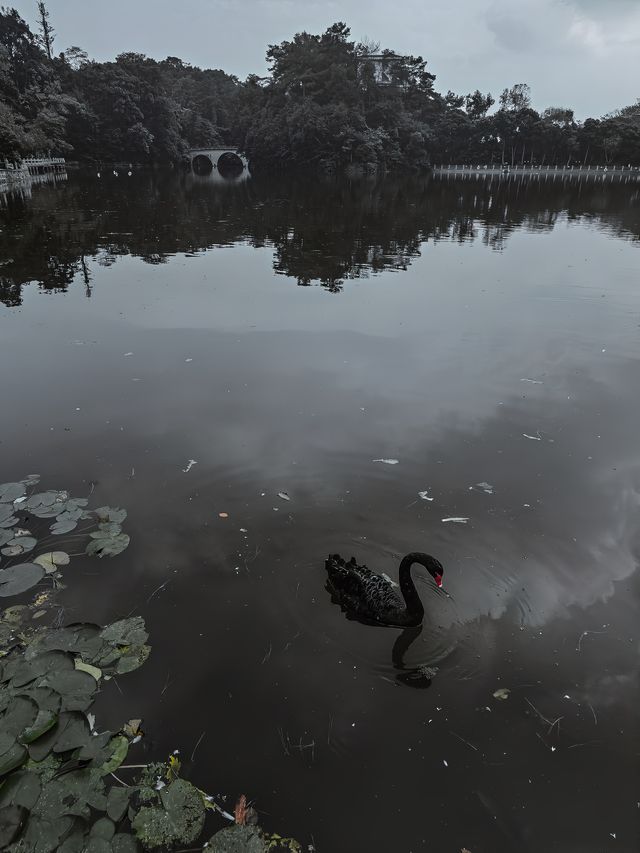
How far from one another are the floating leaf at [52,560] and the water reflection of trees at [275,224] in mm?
11704

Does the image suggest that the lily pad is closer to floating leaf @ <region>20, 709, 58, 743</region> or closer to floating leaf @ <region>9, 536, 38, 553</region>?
floating leaf @ <region>9, 536, 38, 553</region>

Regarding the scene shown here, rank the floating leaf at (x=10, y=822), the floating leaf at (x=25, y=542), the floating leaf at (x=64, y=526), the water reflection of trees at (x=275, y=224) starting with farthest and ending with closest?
1. the water reflection of trees at (x=275, y=224)
2. the floating leaf at (x=64, y=526)
3. the floating leaf at (x=25, y=542)
4. the floating leaf at (x=10, y=822)

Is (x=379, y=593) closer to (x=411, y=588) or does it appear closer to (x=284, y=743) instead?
(x=411, y=588)

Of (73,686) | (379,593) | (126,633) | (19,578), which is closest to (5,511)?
(19,578)

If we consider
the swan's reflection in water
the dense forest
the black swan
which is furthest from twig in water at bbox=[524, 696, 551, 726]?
the dense forest

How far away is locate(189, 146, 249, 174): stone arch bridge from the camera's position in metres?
89.2

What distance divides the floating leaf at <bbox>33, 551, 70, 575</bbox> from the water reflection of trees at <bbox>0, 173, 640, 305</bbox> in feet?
38.4

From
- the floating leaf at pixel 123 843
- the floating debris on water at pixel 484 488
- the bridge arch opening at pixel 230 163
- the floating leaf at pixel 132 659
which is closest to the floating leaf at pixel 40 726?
the floating leaf at pixel 132 659

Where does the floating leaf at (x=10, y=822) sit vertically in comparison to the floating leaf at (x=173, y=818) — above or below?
above

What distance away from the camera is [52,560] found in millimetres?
5492

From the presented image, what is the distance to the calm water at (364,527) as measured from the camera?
383 cm

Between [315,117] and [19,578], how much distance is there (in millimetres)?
83687

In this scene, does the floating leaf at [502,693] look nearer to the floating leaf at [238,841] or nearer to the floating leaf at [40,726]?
the floating leaf at [238,841]

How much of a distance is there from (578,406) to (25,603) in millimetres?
8686
